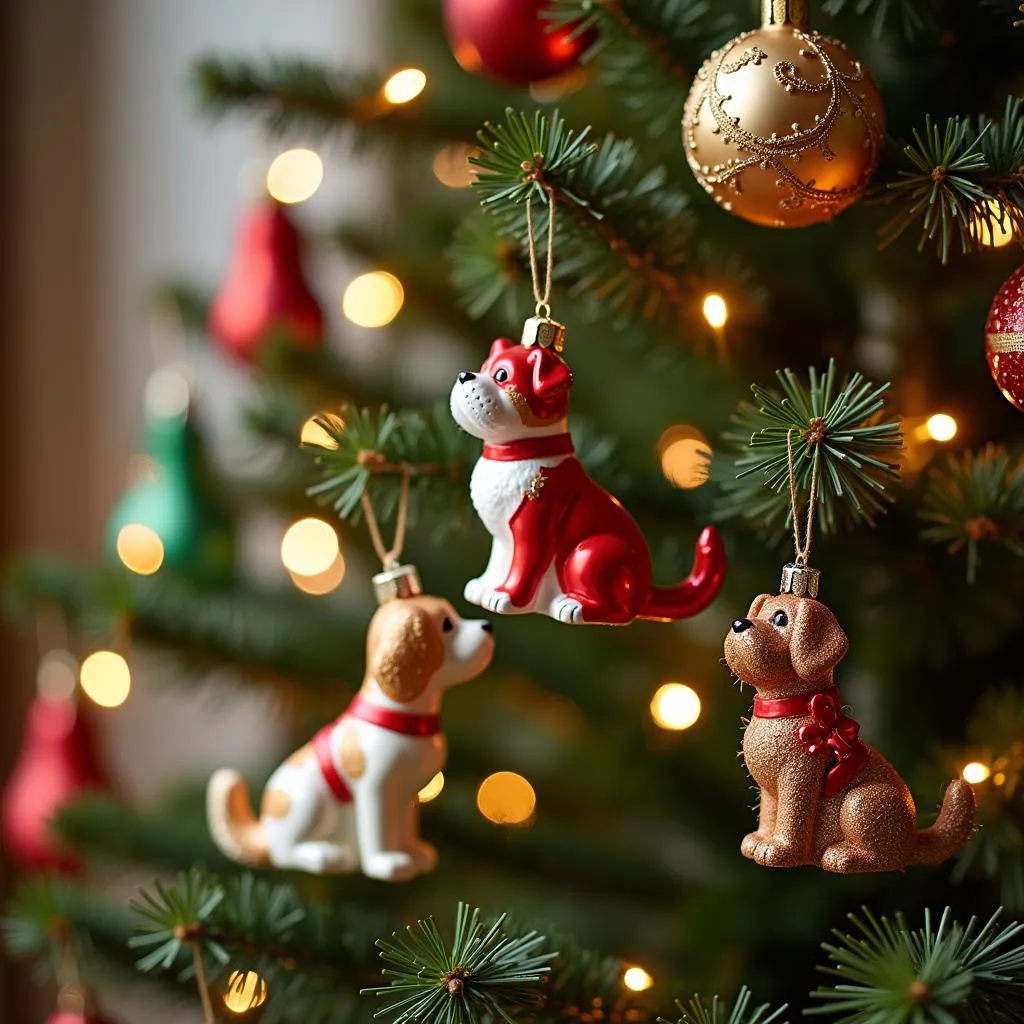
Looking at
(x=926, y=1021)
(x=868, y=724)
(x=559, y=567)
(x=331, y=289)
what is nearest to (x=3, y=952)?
(x=331, y=289)

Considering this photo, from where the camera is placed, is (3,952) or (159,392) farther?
(3,952)

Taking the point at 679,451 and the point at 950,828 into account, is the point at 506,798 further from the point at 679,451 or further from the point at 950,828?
the point at 950,828

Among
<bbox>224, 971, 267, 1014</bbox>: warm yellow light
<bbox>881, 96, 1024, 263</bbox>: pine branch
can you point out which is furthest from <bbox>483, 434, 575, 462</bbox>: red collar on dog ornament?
<bbox>224, 971, 267, 1014</bbox>: warm yellow light

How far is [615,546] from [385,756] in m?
0.18

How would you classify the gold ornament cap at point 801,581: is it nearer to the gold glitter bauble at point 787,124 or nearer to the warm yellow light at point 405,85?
the gold glitter bauble at point 787,124

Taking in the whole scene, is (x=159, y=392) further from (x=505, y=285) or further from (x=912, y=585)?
(x=912, y=585)

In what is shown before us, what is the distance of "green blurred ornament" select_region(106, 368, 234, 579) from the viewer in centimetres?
106

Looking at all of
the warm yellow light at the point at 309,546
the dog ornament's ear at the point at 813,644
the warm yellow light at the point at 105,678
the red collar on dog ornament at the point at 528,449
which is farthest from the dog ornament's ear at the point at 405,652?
the warm yellow light at the point at 105,678

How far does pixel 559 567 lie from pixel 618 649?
535 mm

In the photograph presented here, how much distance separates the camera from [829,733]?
0.56 metres

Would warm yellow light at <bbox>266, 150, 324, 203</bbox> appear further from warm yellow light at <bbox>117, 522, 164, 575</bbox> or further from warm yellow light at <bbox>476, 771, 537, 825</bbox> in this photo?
warm yellow light at <bbox>476, 771, 537, 825</bbox>

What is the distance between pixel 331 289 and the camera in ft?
5.73

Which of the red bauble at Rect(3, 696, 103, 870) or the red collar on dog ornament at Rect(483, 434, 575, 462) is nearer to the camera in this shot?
the red collar on dog ornament at Rect(483, 434, 575, 462)

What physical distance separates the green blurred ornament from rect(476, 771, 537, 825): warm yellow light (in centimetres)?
30
